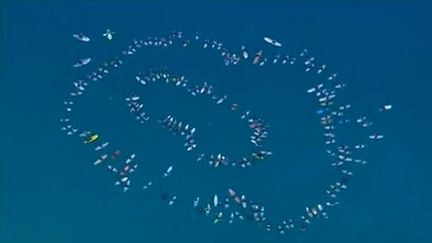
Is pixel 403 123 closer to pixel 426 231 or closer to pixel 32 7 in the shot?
pixel 426 231

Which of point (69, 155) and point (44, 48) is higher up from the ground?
point (44, 48)

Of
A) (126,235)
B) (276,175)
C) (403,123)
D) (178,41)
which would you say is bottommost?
(126,235)

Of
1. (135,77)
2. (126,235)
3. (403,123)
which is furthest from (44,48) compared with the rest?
(403,123)
